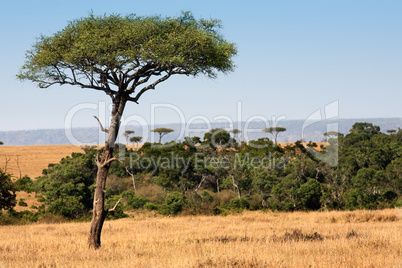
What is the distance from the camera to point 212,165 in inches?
2158

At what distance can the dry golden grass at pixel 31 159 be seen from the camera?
83.8m

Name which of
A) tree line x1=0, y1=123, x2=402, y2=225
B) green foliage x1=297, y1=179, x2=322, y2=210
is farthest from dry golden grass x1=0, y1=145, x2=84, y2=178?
green foliage x1=297, y1=179, x2=322, y2=210

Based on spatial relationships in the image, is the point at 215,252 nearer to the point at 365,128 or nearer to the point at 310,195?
the point at 310,195

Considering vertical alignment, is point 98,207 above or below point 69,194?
above

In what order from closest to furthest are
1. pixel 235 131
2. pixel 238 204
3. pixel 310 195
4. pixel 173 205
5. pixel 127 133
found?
pixel 173 205, pixel 310 195, pixel 238 204, pixel 127 133, pixel 235 131

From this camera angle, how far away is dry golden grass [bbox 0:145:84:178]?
275ft

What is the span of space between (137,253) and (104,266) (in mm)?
2736

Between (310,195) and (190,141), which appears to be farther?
(190,141)

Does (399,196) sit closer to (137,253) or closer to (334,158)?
(334,158)

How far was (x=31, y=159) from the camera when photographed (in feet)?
345

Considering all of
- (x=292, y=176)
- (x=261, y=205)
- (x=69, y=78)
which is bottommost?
(x=261, y=205)

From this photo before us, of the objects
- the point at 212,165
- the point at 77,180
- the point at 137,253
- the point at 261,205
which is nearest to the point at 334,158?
the point at 212,165

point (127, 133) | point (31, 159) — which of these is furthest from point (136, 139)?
point (31, 159)

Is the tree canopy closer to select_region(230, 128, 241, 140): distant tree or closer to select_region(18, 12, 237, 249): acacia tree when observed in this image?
select_region(18, 12, 237, 249): acacia tree
